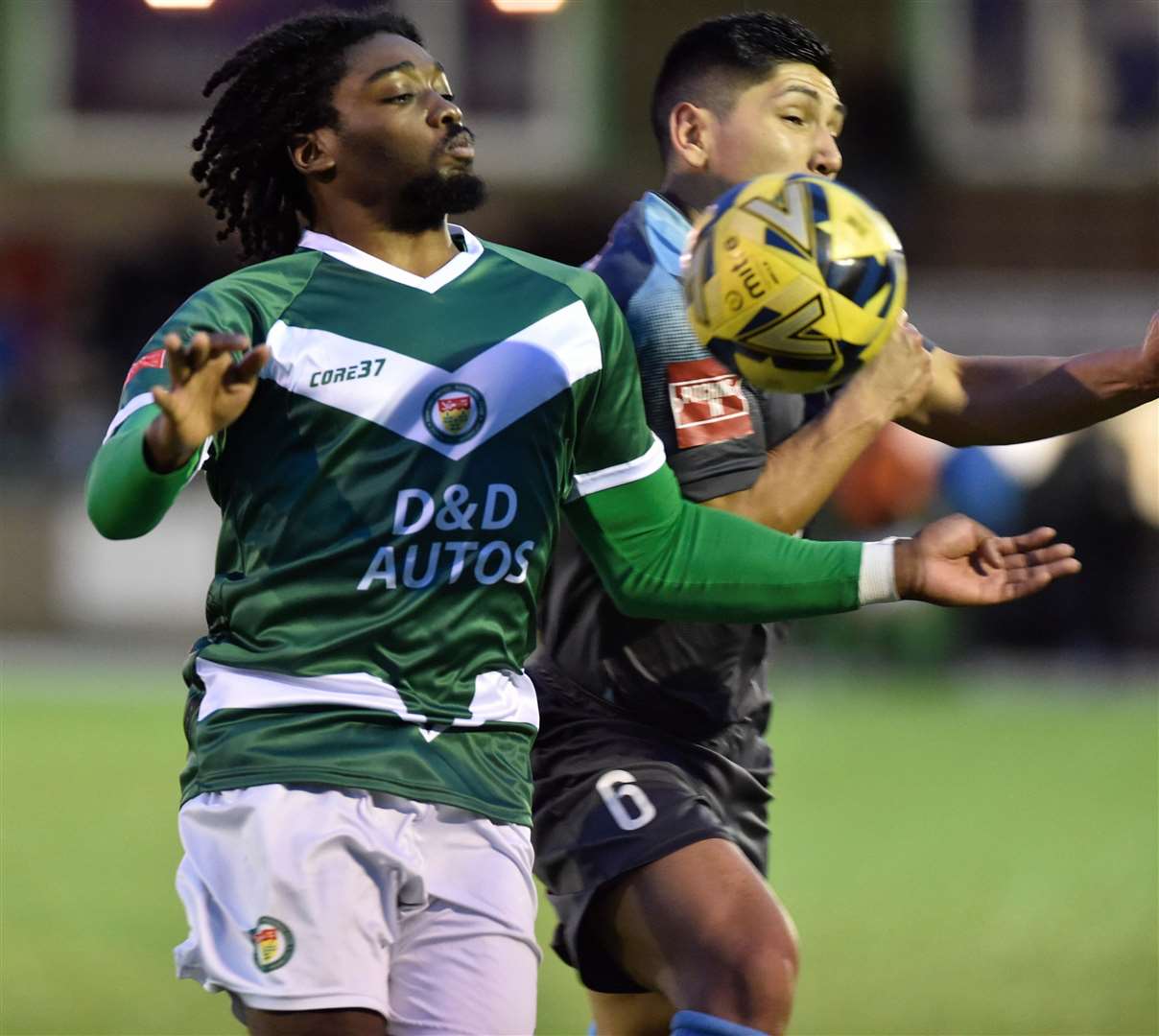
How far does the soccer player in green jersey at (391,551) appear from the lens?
149 inches

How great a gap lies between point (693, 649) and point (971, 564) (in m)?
0.83

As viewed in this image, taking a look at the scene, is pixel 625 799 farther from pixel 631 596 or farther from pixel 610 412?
pixel 610 412

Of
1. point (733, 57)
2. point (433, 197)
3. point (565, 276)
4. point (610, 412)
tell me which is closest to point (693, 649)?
point (610, 412)

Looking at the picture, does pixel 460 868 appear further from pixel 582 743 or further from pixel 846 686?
pixel 846 686

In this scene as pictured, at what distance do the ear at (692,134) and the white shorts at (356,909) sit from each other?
6.40 feet

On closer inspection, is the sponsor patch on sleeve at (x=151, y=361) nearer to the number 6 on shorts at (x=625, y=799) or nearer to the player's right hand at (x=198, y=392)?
the player's right hand at (x=198, y=392)

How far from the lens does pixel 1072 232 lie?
23.9m

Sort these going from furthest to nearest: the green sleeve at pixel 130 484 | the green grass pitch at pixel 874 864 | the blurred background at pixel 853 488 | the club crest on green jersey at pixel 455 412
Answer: the blurred background at pixel 853 488 → the green grass pitch at pixel 874 864 → the club crest on green jersey at pixel 455 412 → the green sleeve at pixel 130 484

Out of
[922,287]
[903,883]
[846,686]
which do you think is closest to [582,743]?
[903,883]

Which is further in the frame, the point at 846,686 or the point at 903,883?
the point at 846,686

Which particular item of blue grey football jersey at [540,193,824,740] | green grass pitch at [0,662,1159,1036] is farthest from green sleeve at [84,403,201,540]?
green grass pitch at [0,662,1159,1036]

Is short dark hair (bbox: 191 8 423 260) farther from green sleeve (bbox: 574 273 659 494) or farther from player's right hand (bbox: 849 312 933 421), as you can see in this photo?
player's right hand (bbox: 849 312 933 421)

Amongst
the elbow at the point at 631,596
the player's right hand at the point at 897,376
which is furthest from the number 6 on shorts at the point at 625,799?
the player's right hand at the point at 897,376

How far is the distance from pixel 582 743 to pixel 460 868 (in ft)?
3.47
